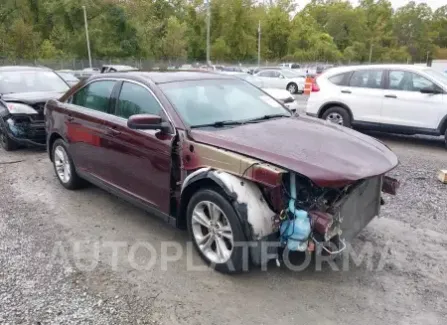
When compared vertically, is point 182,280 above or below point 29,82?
below

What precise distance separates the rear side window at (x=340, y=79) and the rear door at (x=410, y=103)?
99cm

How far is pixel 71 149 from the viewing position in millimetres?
5488

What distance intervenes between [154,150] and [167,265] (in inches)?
42.7

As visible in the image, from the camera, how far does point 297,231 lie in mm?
3283

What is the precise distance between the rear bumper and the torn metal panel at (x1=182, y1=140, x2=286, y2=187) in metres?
5.07

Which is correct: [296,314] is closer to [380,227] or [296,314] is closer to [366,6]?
[380,227]

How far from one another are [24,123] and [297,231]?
20.8 feet

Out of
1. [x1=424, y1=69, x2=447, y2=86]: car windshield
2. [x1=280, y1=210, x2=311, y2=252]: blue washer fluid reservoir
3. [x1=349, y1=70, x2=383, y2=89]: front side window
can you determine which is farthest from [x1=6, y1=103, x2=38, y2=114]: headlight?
[x1=424, y1=69, x2=447, y2=86]: car windshield


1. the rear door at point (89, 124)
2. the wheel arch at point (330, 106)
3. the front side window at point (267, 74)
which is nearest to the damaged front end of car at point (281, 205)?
the rear door at point (89, 124)

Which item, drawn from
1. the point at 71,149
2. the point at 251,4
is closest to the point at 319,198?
the point at 71,149

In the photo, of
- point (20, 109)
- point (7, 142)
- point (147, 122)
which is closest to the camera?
point (147, 122)

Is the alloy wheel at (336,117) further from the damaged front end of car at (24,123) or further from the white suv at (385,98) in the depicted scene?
the damaged front end of car at (24,123)

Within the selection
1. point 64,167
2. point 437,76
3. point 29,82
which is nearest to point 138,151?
point 64,167

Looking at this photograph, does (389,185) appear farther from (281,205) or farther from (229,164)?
(229,164)
